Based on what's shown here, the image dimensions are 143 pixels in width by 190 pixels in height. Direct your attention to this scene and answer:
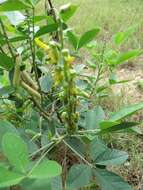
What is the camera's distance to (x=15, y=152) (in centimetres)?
69

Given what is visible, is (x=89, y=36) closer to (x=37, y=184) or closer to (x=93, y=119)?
(x=93, y=119)

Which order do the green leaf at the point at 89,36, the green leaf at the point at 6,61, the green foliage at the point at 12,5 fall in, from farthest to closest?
the green leaf at the point at 89,36 → the green leaf at the point at 6,61 → the green foliage at the point at 12,5

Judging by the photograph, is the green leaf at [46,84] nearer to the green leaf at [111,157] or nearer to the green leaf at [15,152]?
the green leaf at [111,157]

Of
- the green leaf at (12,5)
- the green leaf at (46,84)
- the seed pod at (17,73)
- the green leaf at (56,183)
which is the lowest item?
the green leaf at (56,183)

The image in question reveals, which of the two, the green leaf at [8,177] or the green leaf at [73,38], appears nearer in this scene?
the green leaf at [8,177]

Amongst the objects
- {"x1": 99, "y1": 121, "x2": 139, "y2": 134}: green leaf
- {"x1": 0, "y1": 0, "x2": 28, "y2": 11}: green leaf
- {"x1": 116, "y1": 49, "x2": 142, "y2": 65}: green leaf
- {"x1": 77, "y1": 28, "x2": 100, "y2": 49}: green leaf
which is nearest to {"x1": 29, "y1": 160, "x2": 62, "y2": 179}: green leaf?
{"x1": 99, "y1": 121, "x2": 139, "y2": 134}: green leaf

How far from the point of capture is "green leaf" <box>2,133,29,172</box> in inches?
26.6

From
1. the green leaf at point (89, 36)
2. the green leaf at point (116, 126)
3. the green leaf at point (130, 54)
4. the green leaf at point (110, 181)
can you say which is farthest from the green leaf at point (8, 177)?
the green leaf at point (130, 54)

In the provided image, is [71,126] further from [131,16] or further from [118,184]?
[131,16]

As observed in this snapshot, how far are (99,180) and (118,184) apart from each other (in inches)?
1.7

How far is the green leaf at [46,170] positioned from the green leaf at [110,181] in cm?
30

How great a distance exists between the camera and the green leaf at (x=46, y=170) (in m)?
0.65

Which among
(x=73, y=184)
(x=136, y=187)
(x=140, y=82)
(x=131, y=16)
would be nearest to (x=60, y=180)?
(x=73, y=184)

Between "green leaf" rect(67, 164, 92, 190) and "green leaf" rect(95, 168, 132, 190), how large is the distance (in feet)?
0.08
